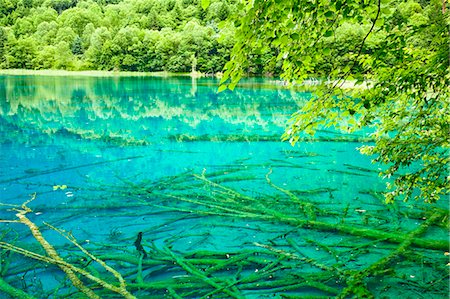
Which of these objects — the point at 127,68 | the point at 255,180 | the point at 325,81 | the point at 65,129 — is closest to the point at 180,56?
the point at 127,68

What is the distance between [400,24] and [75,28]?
5867 inches

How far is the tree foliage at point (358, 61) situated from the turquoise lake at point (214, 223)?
4.56ft

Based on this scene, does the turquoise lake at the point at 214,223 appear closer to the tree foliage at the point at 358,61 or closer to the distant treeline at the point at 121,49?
the tree foliage at the point at 358,61

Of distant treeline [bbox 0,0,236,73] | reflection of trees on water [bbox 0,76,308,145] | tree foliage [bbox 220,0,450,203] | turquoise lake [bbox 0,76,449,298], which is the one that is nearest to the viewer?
tree foliage [bbox 220,0,450,203]

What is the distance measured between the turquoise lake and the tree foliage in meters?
1.39

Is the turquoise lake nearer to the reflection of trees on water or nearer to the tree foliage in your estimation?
the tree foliage

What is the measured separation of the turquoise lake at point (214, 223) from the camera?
17.6 ft

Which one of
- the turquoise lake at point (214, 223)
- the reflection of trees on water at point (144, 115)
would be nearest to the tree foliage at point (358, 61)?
the turquoise lake at point (214, 223)

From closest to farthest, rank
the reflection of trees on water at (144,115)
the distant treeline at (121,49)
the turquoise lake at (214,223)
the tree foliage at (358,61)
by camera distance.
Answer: the tree foliage at (358,61) < the turquoise lake at (214,223) < the reflection of trees on water at (144,115) < the distant treeline at (121,49)

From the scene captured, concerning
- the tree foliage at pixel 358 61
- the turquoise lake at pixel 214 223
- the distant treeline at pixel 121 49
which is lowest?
the turquoise lake at pixel 214 223

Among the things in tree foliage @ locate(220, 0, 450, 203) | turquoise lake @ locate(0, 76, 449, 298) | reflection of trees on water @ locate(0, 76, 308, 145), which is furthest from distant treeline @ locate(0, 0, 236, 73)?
tree foliage @ locate(220, 0, 450, 203)

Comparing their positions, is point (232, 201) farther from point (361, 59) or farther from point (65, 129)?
point (65, 129)

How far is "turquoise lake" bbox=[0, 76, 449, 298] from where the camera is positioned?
537 cm

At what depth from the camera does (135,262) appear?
589cm
